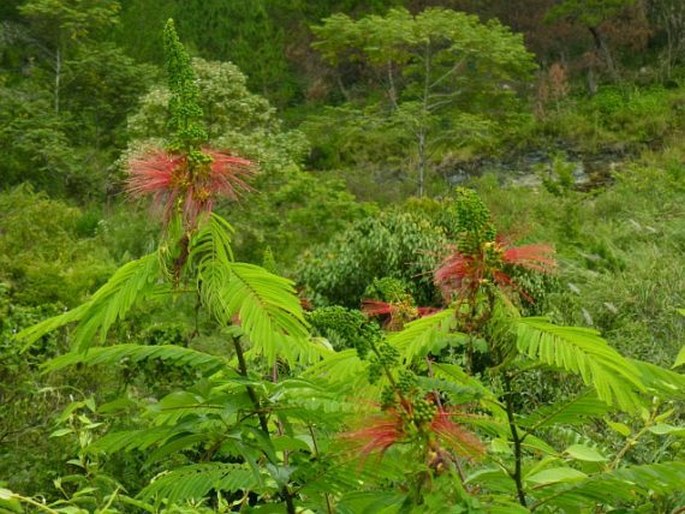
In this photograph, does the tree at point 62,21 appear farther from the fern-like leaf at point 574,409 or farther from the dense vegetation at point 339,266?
the fern-like leaf at point 574,409

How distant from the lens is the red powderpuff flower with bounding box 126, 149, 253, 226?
1045 mm

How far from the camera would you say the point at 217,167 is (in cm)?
110

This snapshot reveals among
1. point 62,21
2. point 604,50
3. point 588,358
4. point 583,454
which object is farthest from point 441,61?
point 588,358

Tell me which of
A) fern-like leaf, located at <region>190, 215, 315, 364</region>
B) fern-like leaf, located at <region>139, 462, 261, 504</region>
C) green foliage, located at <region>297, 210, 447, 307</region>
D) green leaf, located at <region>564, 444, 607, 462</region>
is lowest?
green foliage, located at <region>297, 210, 447, 307</region>

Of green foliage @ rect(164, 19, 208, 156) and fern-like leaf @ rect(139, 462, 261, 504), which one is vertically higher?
green foliage @ rect(164, 19, 208, 156)

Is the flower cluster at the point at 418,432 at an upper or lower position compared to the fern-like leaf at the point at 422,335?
lower

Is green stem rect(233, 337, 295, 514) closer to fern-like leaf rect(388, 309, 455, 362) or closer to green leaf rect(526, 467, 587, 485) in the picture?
fern-like leaf rect(388, 309, 455, 362)

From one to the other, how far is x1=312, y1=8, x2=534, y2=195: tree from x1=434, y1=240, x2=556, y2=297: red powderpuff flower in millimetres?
12011

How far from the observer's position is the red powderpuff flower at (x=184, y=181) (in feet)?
3.43

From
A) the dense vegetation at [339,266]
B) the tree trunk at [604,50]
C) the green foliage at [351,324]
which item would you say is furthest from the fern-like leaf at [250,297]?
the tree trunk at [604,50]

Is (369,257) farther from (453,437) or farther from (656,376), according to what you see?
(453,437)

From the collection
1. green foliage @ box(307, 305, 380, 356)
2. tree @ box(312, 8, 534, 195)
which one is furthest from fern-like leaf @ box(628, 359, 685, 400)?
tree @ box(312, 8, 534, 195)

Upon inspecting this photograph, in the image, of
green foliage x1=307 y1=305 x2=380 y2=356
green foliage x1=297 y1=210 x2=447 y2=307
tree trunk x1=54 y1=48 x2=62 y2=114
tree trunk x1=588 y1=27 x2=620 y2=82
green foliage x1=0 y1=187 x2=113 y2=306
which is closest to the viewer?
green foliage x1=307 y1=305 x2=380 y2=356

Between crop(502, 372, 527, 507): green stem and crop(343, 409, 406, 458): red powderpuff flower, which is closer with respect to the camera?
crop(343, 409, 406, 458): red powderpuff flower
